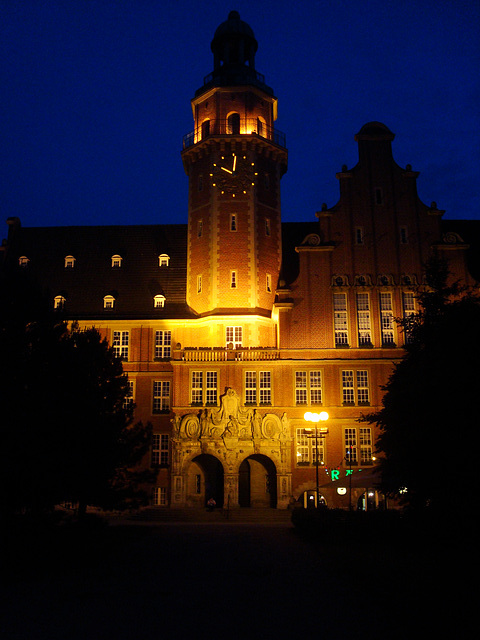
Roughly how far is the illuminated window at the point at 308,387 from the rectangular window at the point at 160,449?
1028 cm

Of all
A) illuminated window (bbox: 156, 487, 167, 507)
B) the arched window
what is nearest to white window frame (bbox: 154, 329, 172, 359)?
illuminated window (bbox: 156, 487, 167, 507)

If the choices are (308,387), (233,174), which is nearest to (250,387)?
(308,387)

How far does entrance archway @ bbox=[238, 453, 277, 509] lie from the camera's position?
46.9 meters

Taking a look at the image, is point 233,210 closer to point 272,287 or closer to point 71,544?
point 272,287

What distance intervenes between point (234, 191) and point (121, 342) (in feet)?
48.3

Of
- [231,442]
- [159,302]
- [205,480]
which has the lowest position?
[205,480]

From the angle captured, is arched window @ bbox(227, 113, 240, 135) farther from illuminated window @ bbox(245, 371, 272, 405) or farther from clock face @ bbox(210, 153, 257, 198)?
illuminated window @ bbox(245, 371, 272, 405)

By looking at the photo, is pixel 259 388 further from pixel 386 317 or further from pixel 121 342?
pixel 121 342

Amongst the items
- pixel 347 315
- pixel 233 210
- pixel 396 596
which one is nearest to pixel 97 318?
pixel 233 210

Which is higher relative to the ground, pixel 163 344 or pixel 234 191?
pixel 234 191

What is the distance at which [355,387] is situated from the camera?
46.3m

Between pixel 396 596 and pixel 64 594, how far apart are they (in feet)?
24.2

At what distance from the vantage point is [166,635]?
11.4m

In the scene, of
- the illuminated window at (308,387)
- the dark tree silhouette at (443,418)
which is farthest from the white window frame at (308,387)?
the dark tree silhouette at (443,418)
